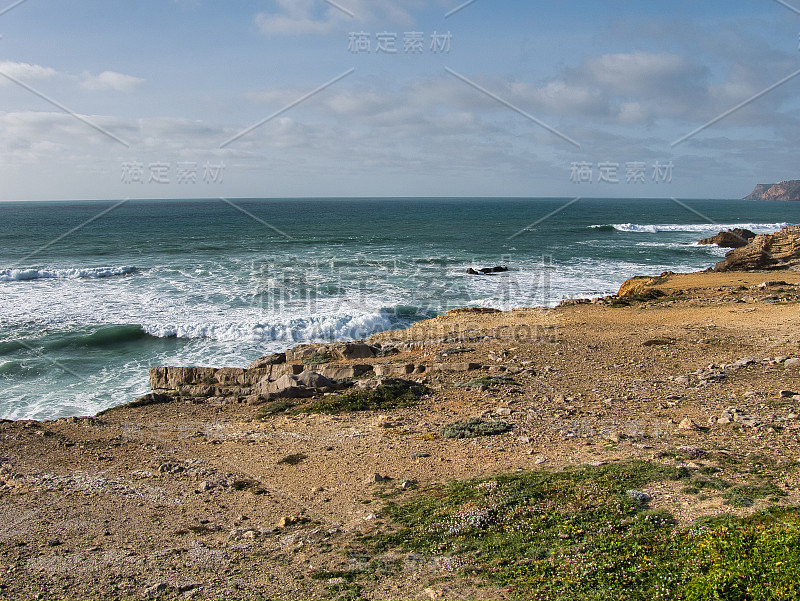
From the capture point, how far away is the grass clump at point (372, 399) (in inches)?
439

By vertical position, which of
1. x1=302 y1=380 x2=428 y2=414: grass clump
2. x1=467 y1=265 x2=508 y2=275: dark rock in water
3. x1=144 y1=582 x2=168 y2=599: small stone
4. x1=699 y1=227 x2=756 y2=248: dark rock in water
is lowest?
x1=144 y1=582 x2=168 y2=599: small stone

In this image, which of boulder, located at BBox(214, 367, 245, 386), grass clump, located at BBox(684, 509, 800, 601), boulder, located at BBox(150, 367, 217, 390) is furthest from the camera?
boulder, located at BBox(150, 367, 217, 390)

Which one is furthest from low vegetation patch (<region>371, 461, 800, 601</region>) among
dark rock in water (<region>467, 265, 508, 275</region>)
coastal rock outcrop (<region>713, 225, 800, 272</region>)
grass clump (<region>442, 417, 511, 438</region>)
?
coastal rock outcrop (<region>713, 225, 800, 272</region>)

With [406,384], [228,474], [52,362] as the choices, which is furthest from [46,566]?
[52,362]

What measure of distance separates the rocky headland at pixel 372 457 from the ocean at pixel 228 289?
499cm

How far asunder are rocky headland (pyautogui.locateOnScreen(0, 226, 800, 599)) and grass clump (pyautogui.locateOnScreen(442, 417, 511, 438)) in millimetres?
43

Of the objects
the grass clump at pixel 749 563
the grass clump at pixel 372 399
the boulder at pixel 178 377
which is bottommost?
the boulder at pixel 178 377

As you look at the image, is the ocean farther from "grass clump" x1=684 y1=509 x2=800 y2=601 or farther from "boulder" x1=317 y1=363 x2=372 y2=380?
"grass clump" x1=684 y1=509 x2=800 y2=601

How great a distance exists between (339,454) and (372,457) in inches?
22.7

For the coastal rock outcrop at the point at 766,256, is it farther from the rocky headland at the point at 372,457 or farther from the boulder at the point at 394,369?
the boulder at the point at 394,369

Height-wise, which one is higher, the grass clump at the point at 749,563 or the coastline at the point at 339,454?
the grass clump at the point at 749,563

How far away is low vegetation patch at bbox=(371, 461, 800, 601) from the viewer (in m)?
4.70

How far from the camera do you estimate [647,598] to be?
4.66m

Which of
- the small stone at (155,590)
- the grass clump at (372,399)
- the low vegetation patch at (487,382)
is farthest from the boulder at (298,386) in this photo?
the small stone at (155,590)
